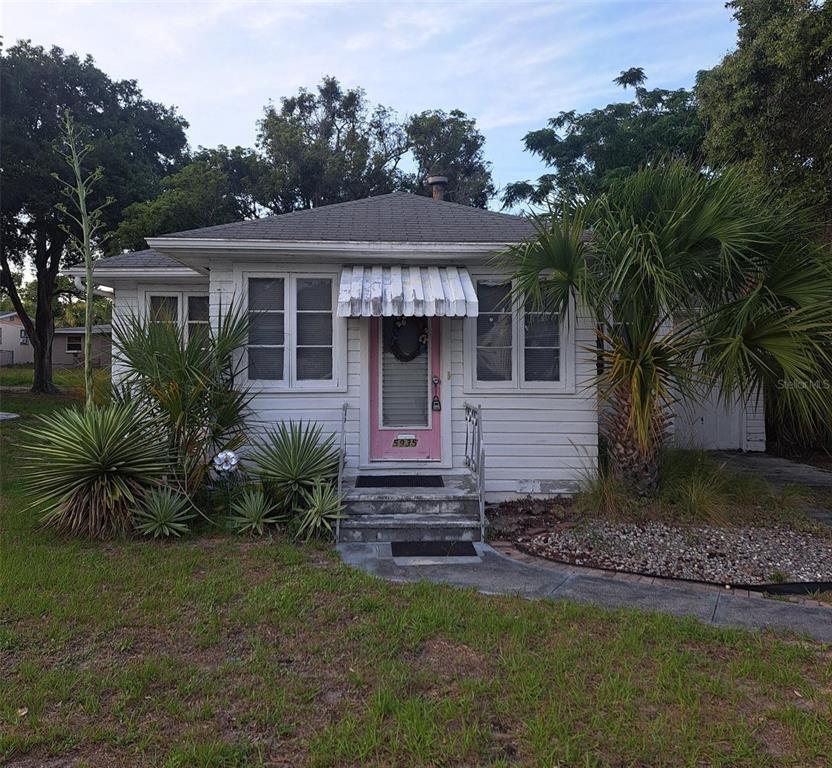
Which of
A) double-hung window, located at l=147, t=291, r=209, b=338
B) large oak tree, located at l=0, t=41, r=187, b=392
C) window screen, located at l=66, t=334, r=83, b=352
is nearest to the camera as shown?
double-hung window, located at l=147, t=291, r=209, b=338

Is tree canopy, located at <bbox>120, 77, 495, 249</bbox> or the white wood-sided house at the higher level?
tree canopy, located at <bbox>120, 77, 495, 249</bbox>

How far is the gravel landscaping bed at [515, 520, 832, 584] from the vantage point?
16.9ft

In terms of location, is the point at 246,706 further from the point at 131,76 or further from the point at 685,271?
the point at 131,76

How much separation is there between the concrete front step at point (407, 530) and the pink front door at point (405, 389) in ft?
5.26

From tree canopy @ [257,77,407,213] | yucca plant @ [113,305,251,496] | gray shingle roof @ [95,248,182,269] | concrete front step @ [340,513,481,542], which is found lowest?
concrete front step @ [340,513,481,542]

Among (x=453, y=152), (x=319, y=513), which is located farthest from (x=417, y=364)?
(x=453, y=152)

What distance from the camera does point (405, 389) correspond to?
774cm

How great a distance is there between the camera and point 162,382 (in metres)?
6.33

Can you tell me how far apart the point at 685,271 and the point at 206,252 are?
5417 millimetres

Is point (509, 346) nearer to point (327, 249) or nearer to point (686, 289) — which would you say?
point (686, 289)

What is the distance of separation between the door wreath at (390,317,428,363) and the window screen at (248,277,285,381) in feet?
4.69

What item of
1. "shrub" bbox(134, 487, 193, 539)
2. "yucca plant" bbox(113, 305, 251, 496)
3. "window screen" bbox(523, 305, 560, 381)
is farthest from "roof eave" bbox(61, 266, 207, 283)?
"window screen" bbox(523, 305, 560, 381)

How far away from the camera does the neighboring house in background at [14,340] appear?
144 feet

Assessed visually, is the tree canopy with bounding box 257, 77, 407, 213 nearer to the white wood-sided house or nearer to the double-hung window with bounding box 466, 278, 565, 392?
the white wood-sided house
